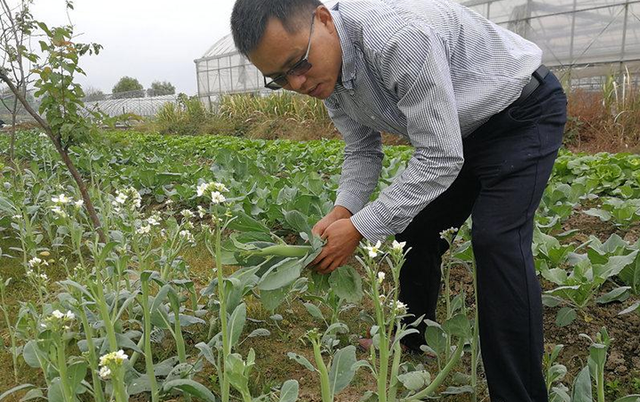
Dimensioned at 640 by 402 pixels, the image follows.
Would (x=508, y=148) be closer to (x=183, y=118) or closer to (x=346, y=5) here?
(x=346, y=5)

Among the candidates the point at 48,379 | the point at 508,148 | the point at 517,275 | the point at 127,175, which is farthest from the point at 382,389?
the point at 127,175

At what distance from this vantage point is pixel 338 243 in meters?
1.79

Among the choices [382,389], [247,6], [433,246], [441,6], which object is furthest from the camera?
[433,246]

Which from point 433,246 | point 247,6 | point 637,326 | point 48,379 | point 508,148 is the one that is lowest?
point 637,326

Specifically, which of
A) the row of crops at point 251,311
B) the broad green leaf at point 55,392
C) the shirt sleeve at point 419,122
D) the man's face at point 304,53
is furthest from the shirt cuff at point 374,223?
the broad green leaf at point 55,392

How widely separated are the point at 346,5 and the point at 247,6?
41 centimetres

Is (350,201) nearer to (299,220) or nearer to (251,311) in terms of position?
(299,220)

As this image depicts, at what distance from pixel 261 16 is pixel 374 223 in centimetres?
73

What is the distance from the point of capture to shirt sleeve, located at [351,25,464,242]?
167 centimetres

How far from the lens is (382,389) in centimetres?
158

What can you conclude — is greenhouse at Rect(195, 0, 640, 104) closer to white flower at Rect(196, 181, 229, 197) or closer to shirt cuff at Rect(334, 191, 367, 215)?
shirt cuff at Rect(334, 191, 367, 215)

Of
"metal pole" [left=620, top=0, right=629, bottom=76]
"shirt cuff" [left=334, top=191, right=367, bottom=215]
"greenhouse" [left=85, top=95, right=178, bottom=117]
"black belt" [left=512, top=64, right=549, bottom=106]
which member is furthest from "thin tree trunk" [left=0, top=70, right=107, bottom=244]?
"greenhouse" [left=85, top=95, right=178, bottom=117]

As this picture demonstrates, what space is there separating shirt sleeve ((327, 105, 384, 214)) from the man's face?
1.82ft

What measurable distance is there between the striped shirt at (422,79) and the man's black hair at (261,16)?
178mm
